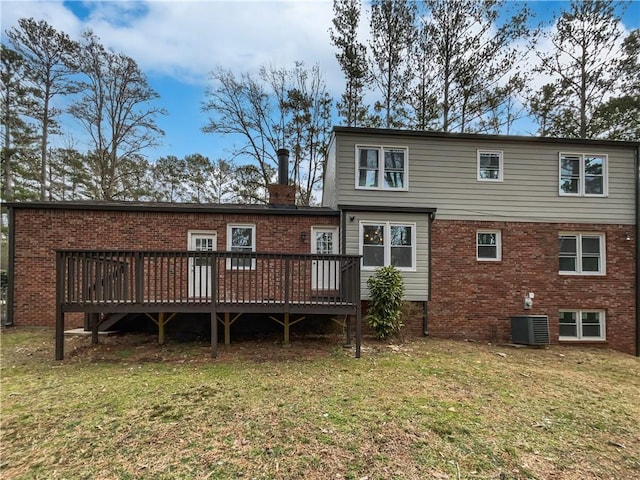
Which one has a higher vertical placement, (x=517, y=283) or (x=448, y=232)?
(x=448, y=232)

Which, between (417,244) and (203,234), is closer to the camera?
(417,244)

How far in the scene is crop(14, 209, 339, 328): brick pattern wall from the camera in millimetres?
8703

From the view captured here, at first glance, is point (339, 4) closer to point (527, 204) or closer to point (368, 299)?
point (527, 204)

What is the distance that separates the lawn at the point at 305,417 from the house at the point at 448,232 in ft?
9.52

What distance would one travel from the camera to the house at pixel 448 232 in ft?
29.1

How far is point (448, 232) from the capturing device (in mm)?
9336

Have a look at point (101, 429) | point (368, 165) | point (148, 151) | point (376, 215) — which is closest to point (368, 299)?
point (376, 215)

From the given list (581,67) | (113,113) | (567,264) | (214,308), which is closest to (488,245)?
(567,264)

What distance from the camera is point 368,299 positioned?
8461mm

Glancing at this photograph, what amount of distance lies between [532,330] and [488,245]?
2529 millimetres

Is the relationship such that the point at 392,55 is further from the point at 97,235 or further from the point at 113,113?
the point at 113,113

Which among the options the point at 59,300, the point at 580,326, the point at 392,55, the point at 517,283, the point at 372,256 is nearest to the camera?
the point at 59,300

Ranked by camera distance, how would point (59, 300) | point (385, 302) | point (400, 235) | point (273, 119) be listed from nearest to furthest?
1. point (59, 300)
2. point (385, 302)
3. point (400, 235)
4. point (273, 119)

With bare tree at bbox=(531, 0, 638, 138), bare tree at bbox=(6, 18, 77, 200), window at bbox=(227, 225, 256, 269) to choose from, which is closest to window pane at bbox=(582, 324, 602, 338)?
bare tree at bbox=(531, 0, 638, 138)
